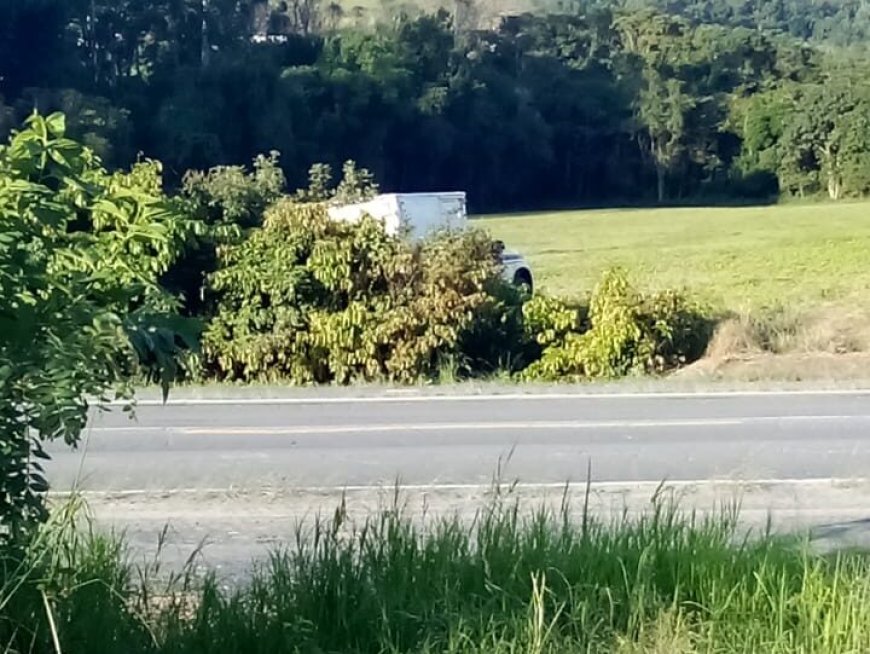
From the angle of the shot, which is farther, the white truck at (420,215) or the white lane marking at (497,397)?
the white truck at (420,215)

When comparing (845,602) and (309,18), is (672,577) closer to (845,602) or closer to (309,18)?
(845,602)

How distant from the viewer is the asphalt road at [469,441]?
10609 millimetres

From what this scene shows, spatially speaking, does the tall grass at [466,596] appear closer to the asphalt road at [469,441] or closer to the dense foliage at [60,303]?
the dense foliage at [60,303]

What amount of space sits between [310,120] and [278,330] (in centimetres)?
5860

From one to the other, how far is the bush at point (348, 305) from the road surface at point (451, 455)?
124 cm

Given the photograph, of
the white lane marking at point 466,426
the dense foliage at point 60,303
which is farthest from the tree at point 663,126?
the dense foliage at point 60,303

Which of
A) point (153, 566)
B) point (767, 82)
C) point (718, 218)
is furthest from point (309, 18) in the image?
point (153, 566)

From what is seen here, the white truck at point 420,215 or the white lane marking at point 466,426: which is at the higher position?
the white truck at point 420,215

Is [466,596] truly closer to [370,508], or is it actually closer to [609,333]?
[370,508]

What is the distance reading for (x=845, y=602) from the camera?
16.5ft

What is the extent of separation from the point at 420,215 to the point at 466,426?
31.3 ft

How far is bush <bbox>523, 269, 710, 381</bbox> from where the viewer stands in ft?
58.2

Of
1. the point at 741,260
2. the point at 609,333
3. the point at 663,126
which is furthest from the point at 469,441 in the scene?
the point at 663,126

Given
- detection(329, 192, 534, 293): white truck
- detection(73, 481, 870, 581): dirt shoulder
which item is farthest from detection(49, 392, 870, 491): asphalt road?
detection(329, 192, 534, 293): white truck
